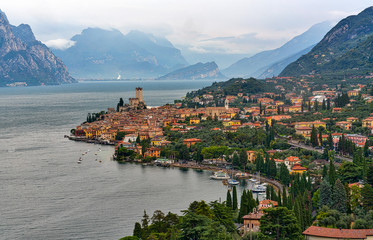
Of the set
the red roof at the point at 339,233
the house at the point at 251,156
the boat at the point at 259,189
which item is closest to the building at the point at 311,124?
the house at the point at 251,156

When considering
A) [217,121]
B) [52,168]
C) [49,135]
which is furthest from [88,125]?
[52,168]

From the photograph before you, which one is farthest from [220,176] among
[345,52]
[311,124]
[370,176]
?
[345,52]

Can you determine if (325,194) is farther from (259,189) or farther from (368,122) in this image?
(368,122)

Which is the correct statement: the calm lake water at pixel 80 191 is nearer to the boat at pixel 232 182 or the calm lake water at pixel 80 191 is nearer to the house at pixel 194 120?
the boat at pixel 232 182

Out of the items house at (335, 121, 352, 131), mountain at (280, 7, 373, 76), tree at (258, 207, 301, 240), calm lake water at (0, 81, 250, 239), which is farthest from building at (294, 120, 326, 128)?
mountain at (280, 7, 373, 76)

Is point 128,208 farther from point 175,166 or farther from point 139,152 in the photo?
point 139,152

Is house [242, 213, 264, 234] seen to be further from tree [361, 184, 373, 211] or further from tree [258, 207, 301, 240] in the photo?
tree [361, 184, 373, 211]
